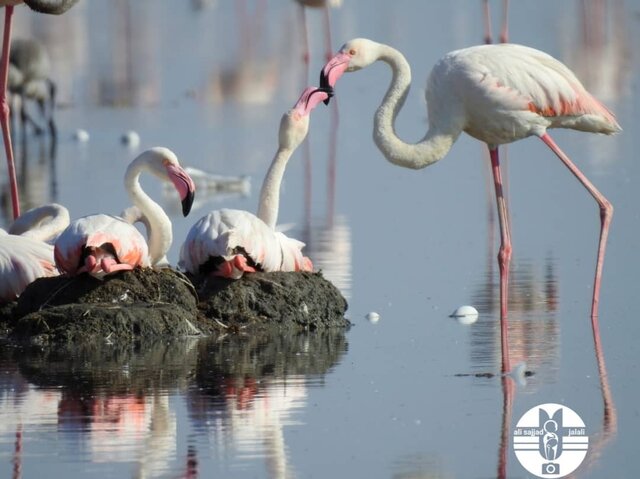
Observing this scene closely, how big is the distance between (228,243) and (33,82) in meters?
11.8

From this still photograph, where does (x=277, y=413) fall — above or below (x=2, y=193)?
below

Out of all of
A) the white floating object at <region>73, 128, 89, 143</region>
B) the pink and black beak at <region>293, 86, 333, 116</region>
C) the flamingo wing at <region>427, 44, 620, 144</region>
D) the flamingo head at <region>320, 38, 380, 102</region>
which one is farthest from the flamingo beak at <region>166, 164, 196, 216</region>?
the white floating object at <region>73, 128, 89, 143</region>

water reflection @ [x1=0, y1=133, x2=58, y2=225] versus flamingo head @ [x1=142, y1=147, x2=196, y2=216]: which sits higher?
water reflection @ [x1=0, y1=133, x2=58, y2=225]

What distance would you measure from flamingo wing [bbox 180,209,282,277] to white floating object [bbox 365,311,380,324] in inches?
24.2

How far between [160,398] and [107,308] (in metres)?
1.53

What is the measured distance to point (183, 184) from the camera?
9719mm

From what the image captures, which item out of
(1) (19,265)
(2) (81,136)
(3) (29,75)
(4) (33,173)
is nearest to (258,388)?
(1) (19,265)

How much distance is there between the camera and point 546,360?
27.7 feet

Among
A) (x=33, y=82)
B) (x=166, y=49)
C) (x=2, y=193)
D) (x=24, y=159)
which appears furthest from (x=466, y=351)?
(x=166, y=49)

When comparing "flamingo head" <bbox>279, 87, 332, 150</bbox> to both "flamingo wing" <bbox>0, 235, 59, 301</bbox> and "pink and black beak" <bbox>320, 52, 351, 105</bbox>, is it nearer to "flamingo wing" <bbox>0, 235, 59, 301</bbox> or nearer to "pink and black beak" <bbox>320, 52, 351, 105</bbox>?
"pink and black beak" <bbox>320, 52, 351, 105</bbox>

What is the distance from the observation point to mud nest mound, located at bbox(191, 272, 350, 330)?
378 inches

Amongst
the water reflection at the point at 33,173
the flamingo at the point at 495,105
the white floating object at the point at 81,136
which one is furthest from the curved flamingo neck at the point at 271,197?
the white floating object at the point at 81,136

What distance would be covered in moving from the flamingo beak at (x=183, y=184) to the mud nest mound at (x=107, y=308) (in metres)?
0.41

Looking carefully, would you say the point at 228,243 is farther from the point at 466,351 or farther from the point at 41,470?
the point at 41,470
